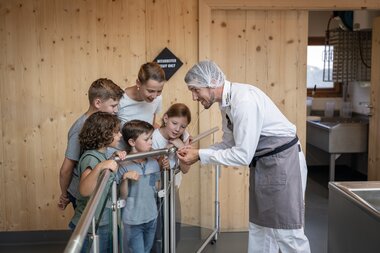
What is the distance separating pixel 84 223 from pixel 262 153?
5.19 feet

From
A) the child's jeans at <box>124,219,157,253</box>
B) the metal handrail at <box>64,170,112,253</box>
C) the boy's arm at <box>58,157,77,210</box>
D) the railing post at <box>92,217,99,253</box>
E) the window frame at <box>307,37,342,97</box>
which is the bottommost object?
the child's jeans at <box>124,219,157,253</box>

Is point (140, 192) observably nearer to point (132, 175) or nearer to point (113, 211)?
point (132, 175)

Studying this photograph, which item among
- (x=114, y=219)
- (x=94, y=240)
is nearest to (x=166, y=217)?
(x=114, y=219)

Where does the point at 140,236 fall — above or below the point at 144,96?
below

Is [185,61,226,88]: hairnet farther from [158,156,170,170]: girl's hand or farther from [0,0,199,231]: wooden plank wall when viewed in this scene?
[0,0,199,231]: wooden plank wall

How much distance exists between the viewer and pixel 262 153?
109 inches

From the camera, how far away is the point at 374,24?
5164mm

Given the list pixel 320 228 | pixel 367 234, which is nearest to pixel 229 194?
pixel 320 228

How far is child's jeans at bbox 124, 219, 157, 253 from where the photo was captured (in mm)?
2381

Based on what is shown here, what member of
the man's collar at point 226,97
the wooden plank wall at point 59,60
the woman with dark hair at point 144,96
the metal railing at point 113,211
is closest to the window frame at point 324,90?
the wooden plank wall at point 59,60

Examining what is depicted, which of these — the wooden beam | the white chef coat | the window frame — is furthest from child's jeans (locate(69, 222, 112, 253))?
the window frame

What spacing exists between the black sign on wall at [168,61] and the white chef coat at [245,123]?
1.42 metres

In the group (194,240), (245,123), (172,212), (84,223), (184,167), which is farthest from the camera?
(194,240)

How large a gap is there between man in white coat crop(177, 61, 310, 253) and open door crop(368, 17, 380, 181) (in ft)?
8.30
